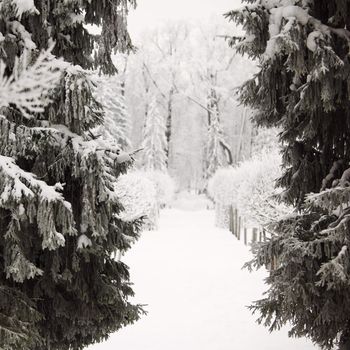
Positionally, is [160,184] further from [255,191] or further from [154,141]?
[255,191]

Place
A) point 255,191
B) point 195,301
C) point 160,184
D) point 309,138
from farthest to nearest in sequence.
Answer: point 160,184
point 255,191
point 195,301
point 309,138

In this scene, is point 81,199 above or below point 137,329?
above

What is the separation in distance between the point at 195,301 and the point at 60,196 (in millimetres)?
6764

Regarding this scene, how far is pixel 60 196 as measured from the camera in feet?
11.3

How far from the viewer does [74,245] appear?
4.09 m

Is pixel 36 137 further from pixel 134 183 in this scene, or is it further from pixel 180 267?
pixel 134 183

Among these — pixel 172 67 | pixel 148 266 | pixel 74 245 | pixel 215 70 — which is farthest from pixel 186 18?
pixel 74 245

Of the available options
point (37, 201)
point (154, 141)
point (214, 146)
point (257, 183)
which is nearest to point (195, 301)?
point (37, 201)

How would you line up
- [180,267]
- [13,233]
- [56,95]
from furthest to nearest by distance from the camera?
[180,267]
[56,95]
[13,233]

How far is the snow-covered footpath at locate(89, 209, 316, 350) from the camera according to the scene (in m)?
7.06

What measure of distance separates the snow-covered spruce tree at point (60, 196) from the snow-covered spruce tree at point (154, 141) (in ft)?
112

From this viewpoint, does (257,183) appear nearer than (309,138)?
No

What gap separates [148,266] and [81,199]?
31.8 feet

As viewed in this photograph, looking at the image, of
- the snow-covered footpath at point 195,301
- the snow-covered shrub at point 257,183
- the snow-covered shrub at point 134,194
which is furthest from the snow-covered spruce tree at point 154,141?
the snow-covered footpath at point 195,301
